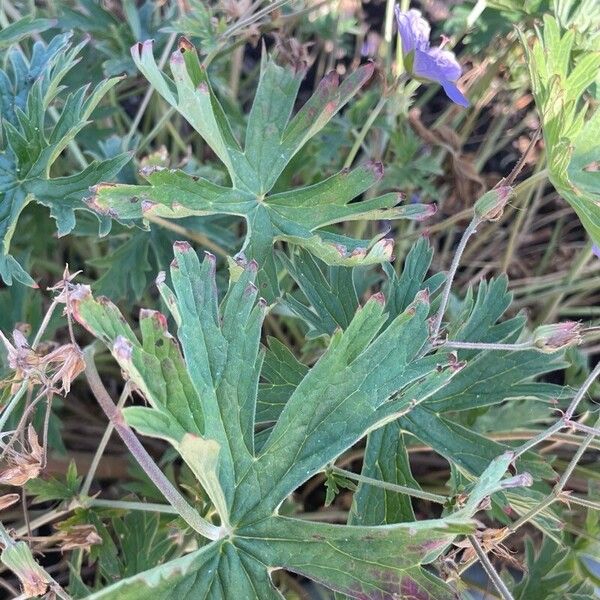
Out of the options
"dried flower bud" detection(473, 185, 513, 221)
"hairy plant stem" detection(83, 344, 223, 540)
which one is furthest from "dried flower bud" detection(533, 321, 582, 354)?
"hairy plant stem" detection(83, 344, 223, 540)

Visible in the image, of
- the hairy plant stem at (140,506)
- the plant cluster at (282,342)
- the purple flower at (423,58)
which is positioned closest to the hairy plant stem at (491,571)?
the plant cluster at (282,342)

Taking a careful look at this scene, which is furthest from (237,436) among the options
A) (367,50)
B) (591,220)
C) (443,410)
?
(367,50)

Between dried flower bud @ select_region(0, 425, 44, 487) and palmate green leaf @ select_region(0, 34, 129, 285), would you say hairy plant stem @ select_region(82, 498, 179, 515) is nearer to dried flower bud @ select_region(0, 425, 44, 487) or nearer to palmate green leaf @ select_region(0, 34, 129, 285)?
dried flower bud @ select_region(0, 425, 44, 487)

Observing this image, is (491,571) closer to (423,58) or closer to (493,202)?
(493,202)

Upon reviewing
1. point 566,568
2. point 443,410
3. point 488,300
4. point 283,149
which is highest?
point 283,149

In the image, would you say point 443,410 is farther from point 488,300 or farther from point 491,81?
point 491,81

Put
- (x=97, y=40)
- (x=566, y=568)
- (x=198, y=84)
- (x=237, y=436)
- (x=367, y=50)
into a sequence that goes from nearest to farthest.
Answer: (x=237, y=436)
(x=198, y=84)
(x=566, y=568)
(x=97, y=40)
(x=367, y=50)

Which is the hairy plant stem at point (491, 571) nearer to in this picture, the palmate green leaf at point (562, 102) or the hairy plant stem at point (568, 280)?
the palmate green leaf at point (562, 102)
